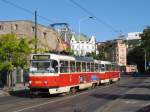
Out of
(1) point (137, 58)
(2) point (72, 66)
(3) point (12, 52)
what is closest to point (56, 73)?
(2) point (72, 66)

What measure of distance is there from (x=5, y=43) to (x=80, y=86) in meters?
8.65

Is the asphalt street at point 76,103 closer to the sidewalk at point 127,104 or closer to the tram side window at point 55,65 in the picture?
the sidewalk at point 127,104

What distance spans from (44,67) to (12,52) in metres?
11.7

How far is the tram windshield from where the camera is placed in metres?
29.0

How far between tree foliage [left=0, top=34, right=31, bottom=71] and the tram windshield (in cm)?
1003

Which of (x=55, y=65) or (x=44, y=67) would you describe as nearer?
(x=44, y=67)

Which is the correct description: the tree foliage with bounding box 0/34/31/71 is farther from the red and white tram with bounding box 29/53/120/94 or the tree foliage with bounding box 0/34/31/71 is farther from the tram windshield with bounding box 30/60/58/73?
the tram windshield with bounding box 30/60/58/73

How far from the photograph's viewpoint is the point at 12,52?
4012 cm

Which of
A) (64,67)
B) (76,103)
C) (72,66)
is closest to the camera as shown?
(76,103)

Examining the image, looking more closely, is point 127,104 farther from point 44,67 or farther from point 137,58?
point 137,58

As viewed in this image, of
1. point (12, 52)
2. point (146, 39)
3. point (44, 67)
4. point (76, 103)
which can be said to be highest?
point (146, 39)

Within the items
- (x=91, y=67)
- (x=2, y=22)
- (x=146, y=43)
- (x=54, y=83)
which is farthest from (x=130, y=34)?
(x=54, y=83)

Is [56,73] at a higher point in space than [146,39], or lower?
lower

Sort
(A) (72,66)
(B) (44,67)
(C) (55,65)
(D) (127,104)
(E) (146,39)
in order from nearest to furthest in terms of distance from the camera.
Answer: (D) (127,104)
(B) (44,67)
(C) (55,65)
(A) (72,66)
(E) (146,39)
